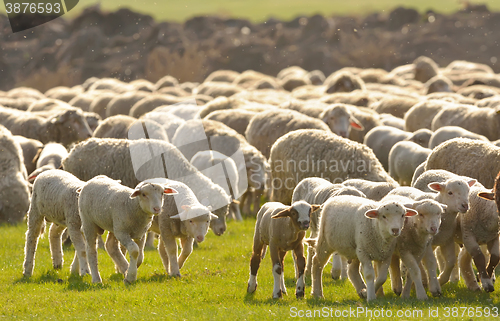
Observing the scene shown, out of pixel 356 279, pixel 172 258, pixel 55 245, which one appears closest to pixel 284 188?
pixel 172 258

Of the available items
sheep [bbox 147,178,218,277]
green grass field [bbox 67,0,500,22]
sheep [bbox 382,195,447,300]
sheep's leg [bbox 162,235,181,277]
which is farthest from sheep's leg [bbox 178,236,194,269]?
green grass field [bbox 67,0,500,22]

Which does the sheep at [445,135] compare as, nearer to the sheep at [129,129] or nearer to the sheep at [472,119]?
the sheep at [472,119]

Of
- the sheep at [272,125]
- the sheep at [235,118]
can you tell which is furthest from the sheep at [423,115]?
the sheep at [235,118]

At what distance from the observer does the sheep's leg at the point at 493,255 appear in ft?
23.3

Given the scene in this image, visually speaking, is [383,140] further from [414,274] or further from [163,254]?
[414,274]

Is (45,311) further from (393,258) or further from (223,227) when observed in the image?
(393,258)

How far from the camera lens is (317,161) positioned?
10297 mm

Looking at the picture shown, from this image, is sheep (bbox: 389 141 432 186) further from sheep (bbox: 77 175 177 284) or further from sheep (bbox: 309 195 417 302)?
sheep (bbox: 77 175 177 284)

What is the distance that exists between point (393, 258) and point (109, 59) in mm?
44052

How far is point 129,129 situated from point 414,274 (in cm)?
732

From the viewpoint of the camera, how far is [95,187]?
7863mm

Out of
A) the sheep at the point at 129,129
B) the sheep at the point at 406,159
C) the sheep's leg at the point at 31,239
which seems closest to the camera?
the sheep's leg at the point at 31,239

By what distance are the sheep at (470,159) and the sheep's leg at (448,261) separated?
1.82 meters

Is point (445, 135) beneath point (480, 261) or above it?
above
